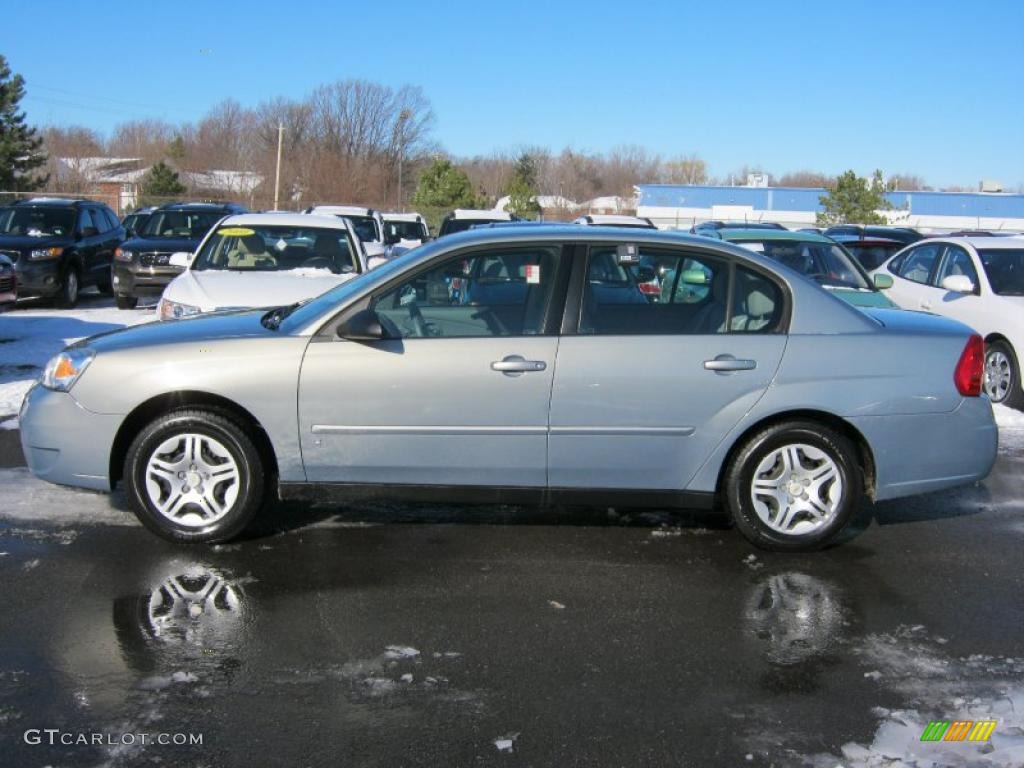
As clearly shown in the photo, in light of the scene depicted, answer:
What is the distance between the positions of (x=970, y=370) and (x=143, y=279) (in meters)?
12.7

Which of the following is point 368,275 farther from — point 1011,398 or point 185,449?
point 1011,398

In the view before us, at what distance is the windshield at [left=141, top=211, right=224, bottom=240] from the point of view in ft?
55.3

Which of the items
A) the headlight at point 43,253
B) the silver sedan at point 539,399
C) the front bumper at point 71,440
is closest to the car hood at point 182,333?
the silver sedan at point 539,399

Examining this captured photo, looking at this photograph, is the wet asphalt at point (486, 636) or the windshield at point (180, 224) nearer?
the wet asphalt at point (486, 636)

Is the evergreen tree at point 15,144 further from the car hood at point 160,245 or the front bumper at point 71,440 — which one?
the front bumper at point 71,440

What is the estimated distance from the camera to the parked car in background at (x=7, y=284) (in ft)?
40.4

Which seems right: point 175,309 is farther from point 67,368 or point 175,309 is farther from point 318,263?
point 67,368

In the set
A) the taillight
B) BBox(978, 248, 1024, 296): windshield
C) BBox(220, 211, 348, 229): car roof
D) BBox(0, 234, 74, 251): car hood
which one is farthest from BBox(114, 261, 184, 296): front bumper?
the taillight

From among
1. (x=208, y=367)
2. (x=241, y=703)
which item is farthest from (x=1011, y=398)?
(x=241, y=703)

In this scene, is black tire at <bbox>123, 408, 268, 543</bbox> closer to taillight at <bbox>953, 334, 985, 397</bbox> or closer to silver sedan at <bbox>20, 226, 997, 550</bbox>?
silver sedan at <bbox>20, 226, 997, 550</bbox>

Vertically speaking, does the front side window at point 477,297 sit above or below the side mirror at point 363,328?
above

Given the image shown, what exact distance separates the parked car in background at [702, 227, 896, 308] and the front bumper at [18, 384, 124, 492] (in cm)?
675

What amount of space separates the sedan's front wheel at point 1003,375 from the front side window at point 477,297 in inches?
241

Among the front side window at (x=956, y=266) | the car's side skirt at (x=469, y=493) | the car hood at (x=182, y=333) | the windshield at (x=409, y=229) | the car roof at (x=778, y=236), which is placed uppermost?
the windshield at (x=409, y=229)
